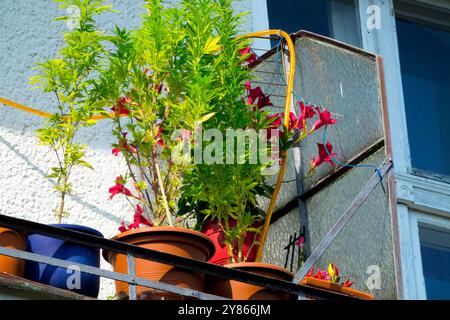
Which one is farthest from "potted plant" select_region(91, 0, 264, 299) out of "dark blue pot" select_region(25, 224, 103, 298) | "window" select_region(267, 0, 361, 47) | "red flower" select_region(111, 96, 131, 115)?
"window" select_region(267, 0, 361, 47)

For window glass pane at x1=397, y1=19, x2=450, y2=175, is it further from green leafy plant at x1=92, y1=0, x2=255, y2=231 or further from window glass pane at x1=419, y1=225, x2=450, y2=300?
green leafy plant at x1=92, y1=0, x2=255, y2=231

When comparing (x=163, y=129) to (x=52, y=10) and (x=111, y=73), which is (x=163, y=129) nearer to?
(x=111, y=73)

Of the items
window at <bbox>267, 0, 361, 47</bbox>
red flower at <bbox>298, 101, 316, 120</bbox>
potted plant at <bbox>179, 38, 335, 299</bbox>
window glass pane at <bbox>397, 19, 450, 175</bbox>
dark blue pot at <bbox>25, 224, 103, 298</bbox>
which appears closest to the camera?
dark blue pot at <bbox>25, 224, 103, 298</bbox>

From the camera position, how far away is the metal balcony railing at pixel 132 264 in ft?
15.6

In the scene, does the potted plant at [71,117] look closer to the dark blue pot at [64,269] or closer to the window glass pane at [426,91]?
the dark blue pot at [64,269]

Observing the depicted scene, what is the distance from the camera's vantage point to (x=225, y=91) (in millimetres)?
5809

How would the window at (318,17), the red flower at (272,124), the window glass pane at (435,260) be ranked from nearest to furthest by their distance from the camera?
the red flower at (272,124), the window glass pane at (435,260), the window at (318,17)

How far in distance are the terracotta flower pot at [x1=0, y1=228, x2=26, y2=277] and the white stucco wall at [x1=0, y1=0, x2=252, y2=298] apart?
3.97 ft

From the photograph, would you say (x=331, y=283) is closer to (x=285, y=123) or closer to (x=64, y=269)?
(x=285, y=123)

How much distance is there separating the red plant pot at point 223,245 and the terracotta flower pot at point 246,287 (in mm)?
314

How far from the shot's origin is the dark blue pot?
5.11 metres

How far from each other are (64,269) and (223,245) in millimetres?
939

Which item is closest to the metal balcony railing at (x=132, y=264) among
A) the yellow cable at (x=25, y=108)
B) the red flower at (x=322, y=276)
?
the red flower at (x=322, y=276)
